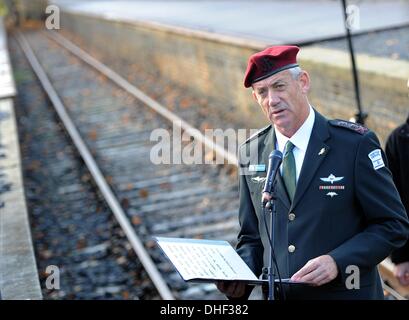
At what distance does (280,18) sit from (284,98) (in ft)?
48.9

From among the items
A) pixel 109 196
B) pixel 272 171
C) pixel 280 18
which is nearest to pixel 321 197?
pixel 272 171

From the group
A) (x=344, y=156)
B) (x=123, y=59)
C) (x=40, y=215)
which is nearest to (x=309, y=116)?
(x=344, y=156)

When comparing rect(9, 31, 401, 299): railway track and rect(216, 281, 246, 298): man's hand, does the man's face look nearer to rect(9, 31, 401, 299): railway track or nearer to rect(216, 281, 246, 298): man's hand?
rect(216, 281, 246, 298): man's hand

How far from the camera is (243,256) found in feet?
11.8

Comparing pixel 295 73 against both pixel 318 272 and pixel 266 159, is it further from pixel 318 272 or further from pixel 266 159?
pixel 318 272

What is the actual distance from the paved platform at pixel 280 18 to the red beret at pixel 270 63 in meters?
9.43

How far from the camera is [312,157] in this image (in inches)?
135

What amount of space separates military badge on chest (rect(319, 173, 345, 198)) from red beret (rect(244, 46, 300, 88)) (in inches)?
19.0

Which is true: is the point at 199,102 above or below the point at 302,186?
below

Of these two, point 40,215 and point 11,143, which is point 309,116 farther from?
point 11,143

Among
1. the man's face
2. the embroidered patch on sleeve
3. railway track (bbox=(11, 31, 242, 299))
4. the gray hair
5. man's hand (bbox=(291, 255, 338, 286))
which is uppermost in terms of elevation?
the gray hair

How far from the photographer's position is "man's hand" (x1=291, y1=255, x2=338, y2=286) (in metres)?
3.20

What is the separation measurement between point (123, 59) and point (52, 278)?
1747 centimetres

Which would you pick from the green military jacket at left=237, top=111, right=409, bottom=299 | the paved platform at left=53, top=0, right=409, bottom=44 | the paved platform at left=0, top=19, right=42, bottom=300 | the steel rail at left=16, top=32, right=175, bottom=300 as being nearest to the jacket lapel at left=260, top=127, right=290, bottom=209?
the green military jacket at left=237, top=111, right=409, bottom=299
